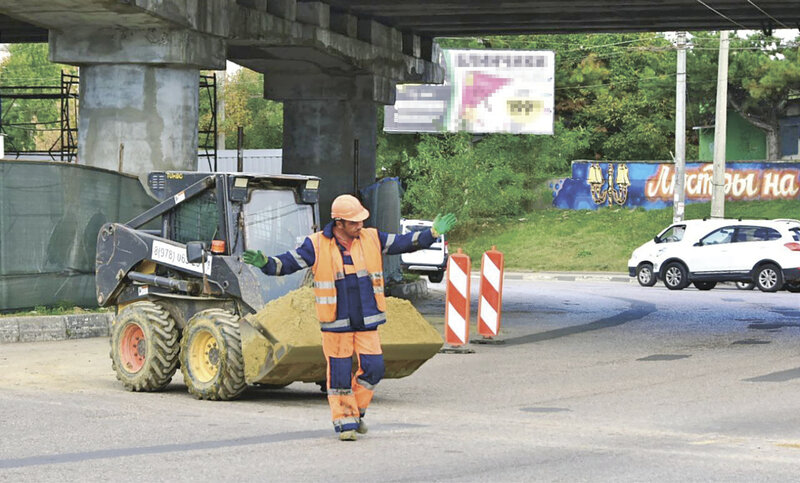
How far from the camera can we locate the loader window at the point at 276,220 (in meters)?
14.8

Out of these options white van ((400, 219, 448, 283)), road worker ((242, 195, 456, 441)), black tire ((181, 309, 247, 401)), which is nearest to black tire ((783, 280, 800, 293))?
white van ((400, 219, 448, 283))

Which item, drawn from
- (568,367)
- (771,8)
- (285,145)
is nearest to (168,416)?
(568,367)

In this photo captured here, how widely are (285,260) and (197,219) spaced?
14.0 ft

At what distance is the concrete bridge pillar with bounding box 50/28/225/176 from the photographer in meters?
23.5

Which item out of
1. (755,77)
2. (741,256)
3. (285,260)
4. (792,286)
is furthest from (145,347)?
(755,77)

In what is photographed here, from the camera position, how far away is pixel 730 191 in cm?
5569

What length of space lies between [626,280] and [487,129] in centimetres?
1936

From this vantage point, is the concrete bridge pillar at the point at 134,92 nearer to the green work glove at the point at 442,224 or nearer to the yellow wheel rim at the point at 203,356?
the yellow wheel rim at the point at 203,356

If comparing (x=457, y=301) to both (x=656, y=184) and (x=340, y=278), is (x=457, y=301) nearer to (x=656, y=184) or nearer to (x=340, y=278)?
(x=340, y=278)

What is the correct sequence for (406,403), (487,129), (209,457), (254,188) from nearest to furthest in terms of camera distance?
1. (209,457)
2. (406,403)
3. (254,188)
4. (487,129)

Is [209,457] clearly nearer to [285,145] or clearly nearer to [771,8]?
[771,8]

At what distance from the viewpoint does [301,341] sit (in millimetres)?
12359

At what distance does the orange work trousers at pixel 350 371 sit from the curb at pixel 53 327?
1004cm

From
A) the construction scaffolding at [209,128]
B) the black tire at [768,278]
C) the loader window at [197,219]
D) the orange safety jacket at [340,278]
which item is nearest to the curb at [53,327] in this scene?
the loader window at [197,219]
